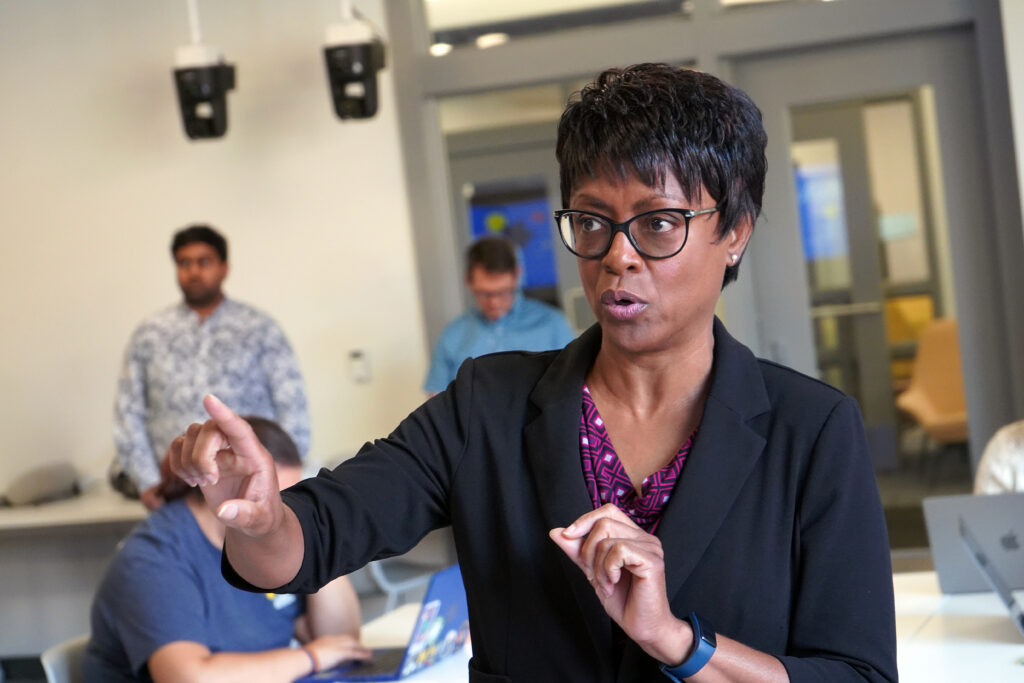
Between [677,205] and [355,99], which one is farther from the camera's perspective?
[355,99]

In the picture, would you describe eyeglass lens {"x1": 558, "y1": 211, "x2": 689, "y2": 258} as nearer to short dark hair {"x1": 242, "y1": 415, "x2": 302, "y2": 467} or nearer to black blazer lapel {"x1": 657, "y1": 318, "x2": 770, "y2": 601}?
black blazer lapel {"x1": 657, "y1": 318, "x2": 770, "y2": 601}

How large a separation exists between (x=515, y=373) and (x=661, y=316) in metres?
0.20

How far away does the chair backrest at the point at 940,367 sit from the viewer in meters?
4.74

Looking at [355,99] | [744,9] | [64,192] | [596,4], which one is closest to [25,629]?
[64,192]

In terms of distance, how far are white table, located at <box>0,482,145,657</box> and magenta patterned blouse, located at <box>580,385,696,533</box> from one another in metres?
4.27

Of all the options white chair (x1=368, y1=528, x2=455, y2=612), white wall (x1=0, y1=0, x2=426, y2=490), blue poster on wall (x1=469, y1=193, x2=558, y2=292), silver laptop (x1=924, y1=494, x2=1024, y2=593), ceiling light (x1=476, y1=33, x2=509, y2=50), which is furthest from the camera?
blue poster on wall (x1=469, y1=193, x2=558, y2=292)

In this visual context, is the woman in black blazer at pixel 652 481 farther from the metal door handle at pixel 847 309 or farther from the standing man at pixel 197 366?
the metal door handle at pixel 847 309

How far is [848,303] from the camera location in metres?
4.91

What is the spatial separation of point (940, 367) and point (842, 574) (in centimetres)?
396

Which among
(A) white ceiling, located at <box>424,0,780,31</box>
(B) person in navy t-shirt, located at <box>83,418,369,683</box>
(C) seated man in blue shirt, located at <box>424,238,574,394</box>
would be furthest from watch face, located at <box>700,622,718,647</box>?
(A) white ceiling, located at <box>424,0,780,31</box>

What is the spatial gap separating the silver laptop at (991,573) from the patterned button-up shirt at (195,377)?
2.69m

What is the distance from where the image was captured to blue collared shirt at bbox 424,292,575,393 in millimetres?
4527

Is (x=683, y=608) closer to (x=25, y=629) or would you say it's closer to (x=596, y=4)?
(x=596, y=4)

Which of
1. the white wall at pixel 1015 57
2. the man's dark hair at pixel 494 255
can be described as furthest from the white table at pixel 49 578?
the white wall at pixel 1015 57
